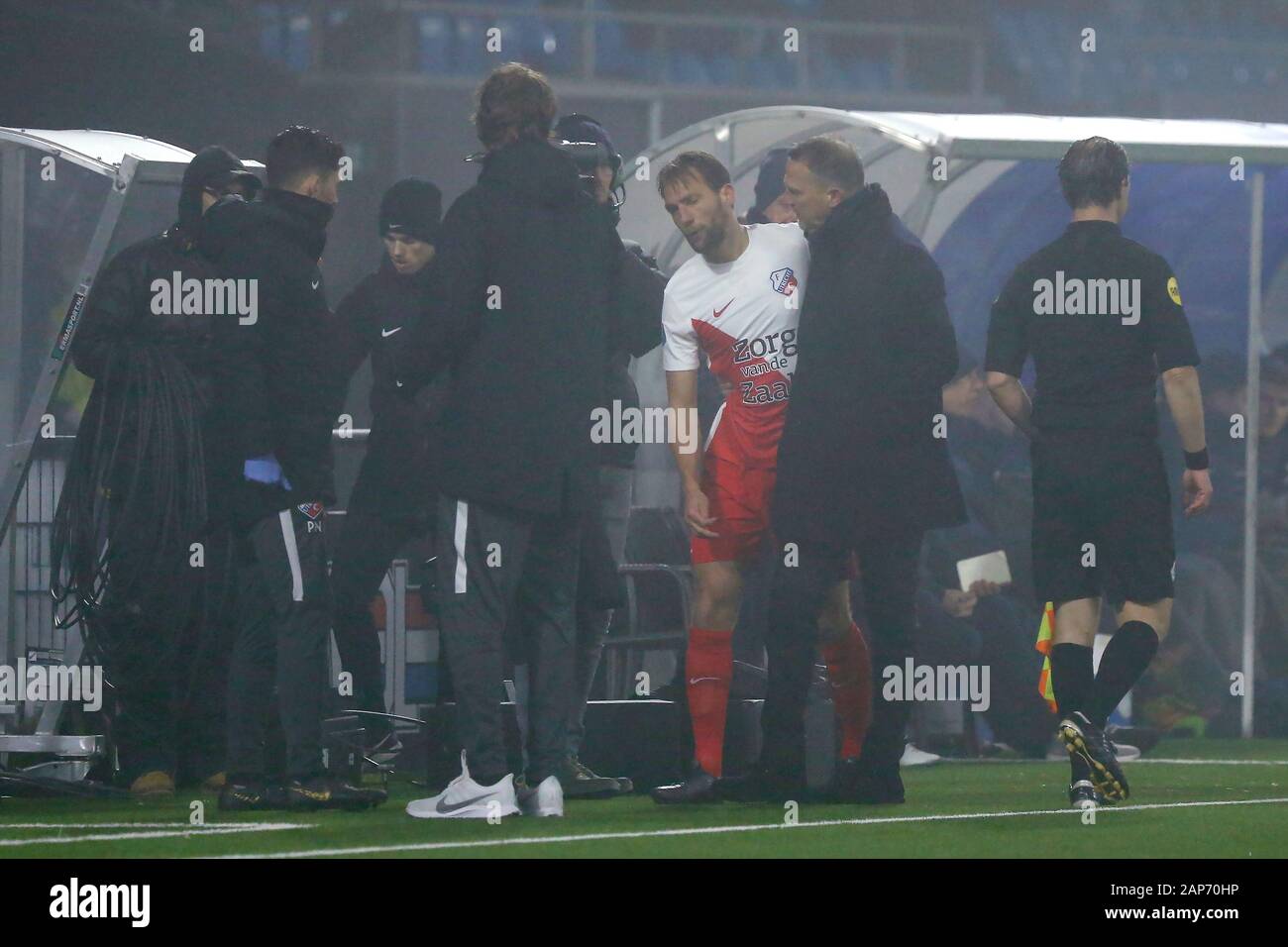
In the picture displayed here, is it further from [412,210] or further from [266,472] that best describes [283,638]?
[412,210]

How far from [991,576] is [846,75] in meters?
23.7

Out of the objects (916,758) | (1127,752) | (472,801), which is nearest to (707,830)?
(472,801)

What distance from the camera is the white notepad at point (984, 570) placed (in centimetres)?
872

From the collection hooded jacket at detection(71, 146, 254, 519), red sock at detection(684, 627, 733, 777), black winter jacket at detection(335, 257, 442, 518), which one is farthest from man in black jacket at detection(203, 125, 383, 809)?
black winter jacket at detection(335, 257, 442, 518)

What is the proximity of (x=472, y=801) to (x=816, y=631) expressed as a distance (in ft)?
3.48

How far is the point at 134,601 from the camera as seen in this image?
6691mm

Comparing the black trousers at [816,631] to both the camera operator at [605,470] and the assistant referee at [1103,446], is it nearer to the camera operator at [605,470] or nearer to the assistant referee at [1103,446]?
the assistant referee at [1103,446]

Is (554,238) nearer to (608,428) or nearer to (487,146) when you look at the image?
(487,146)

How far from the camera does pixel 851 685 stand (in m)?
6.32

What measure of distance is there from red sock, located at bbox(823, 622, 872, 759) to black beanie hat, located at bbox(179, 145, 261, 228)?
6.90 ft

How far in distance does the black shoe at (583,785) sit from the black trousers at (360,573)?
3.40 feet

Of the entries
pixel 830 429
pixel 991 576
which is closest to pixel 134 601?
pixel 830 429

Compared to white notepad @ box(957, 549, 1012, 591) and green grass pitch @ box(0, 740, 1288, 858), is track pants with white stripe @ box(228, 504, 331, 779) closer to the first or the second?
green grass pitch @ box(0, 740, 1288, 858)

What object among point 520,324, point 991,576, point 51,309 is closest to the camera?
point 520,324
